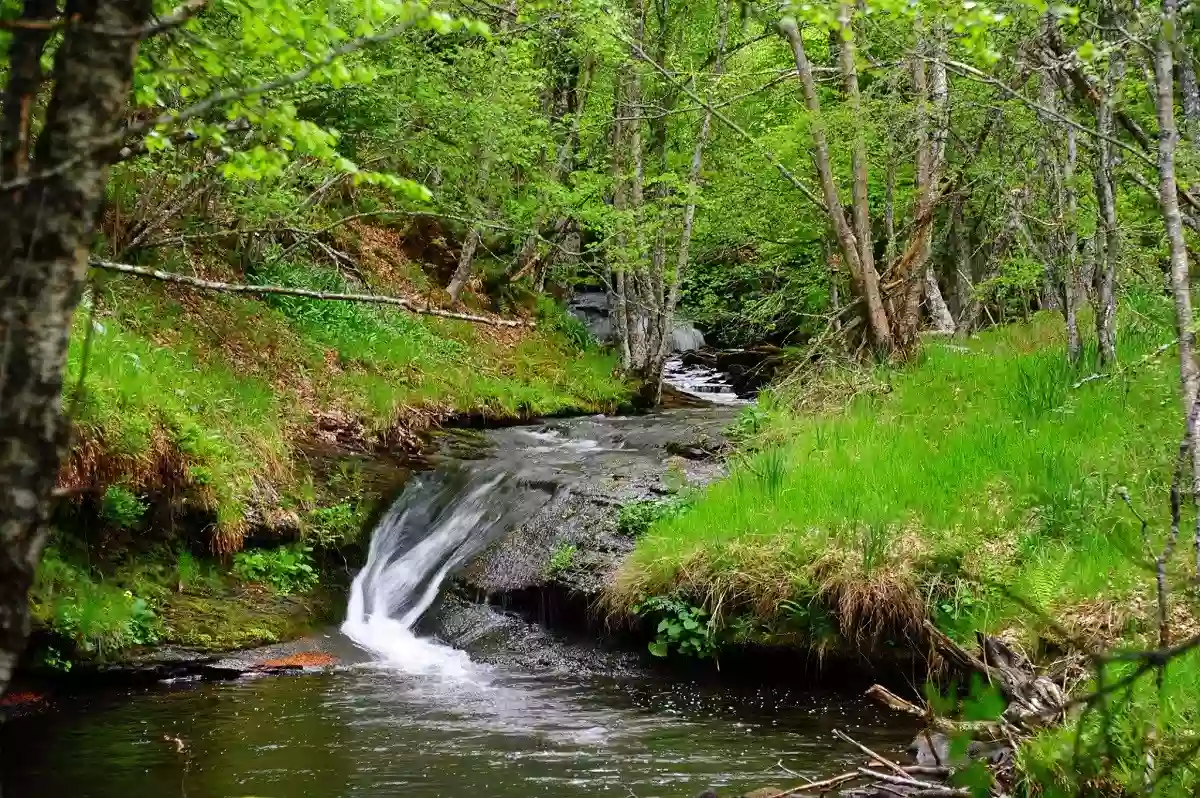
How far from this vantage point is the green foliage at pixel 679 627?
7078mm

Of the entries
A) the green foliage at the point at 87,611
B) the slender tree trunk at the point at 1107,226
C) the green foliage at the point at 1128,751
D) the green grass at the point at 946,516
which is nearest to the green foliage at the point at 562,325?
the green grass at the point at 946,516

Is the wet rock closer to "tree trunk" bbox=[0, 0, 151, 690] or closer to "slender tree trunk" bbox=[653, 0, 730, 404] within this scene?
"slender tree trunk" bbox=[653, 0, 730, 404]

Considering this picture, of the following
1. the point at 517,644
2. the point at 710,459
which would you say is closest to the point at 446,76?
the point at 710,459

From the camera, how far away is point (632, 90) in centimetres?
1631

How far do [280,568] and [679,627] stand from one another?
372cm

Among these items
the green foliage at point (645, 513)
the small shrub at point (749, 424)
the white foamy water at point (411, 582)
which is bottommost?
the white foamy water at point (411, 582)

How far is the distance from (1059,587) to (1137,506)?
103cm

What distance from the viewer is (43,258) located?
71.7 inches

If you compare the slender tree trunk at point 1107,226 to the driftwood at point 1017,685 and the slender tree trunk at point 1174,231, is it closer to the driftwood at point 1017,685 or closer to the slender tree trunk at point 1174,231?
the slender tree trunk at point 1174,231

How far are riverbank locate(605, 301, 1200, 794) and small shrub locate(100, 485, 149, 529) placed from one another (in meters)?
3.80

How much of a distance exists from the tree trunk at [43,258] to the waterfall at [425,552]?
19.2 feet

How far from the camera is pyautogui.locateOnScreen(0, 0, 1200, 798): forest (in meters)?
2.25

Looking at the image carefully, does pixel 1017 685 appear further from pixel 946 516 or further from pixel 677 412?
pixel 677 412

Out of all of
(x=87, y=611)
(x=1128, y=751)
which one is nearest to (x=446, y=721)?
(x=87, y=611)
